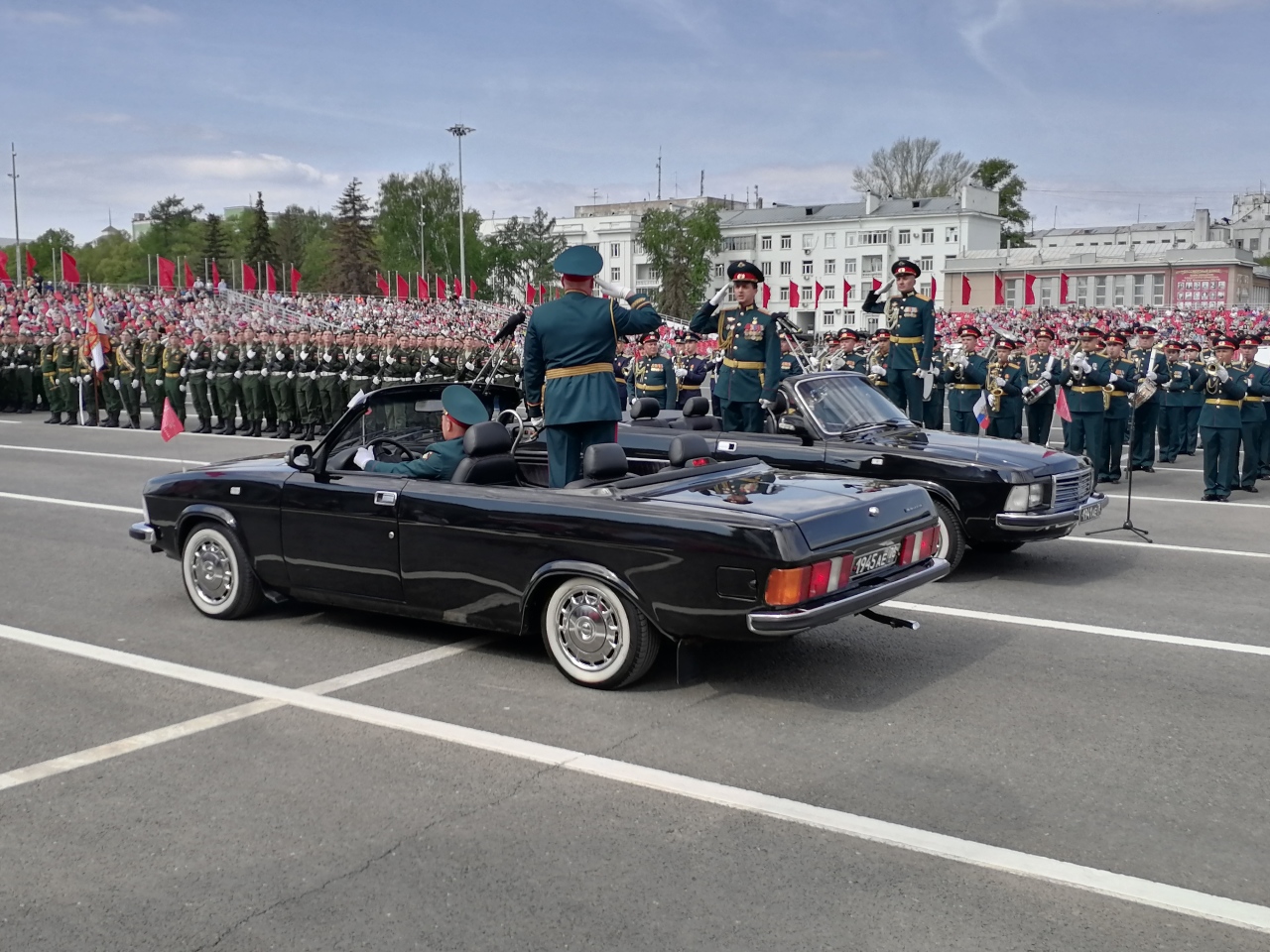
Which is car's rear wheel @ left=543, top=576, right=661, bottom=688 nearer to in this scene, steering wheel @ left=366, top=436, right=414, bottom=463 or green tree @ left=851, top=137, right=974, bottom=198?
steering wheel @ left=366, top=436, right=414, bottom=463

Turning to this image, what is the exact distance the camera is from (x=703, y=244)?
118 metres

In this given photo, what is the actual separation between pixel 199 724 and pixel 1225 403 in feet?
38.7

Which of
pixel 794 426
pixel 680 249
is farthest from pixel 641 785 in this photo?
pixel 680 249

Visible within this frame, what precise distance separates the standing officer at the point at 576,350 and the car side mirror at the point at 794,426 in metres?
2.29

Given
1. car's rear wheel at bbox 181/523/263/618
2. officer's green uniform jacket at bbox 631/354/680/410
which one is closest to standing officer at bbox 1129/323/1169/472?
officer's green uniform jacket at bbox 631/354/680/410

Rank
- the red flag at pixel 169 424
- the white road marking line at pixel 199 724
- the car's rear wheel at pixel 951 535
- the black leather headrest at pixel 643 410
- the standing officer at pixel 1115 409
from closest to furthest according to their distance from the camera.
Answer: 1. the white road marking line at pixel 199 724
2. the car's rear wheel at pixel 951 535
3. the black leather headrest at pixel 643 410
4. the red flag at pixel 169 424
5. the standing officer at pixel 1115 409

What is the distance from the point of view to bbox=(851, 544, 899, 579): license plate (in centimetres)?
571

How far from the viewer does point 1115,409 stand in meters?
15.3

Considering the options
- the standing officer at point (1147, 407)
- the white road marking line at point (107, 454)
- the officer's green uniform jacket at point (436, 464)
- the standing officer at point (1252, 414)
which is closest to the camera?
the officer's green uniform jacket at point (436, 464)

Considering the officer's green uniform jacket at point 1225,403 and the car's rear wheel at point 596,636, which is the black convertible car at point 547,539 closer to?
the car's rear wheel at point 596,636

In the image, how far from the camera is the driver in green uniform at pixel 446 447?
6559mm

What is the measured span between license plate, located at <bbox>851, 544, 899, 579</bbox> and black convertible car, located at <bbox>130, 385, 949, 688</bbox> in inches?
0.4

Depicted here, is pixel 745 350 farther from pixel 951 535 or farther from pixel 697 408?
pixel 951 535

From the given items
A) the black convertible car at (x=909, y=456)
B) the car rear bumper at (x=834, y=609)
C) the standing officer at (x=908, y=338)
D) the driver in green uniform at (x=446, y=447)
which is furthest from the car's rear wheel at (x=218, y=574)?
the standing officer at (x=908, y=338)
